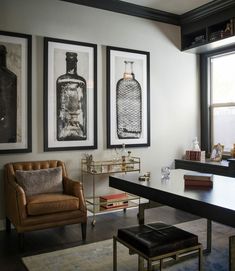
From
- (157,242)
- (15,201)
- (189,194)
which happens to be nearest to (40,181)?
(15,201)

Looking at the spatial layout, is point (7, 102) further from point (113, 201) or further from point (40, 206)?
point (113, 201)

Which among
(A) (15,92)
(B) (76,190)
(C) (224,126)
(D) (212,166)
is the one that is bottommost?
(B) (76,190)

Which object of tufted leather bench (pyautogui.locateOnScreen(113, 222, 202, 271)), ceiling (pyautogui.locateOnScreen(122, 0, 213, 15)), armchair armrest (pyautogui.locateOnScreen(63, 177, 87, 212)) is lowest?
tufted leather bench (pyautogui.locateOnScreen(113, 222, 202, 271))

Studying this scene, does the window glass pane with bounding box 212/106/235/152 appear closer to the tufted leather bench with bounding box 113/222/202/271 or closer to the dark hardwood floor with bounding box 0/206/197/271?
the dark hardwood floor with bounding box 0/206/197/271

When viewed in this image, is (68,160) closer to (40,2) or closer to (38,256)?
(38,256)

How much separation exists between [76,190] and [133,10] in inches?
110

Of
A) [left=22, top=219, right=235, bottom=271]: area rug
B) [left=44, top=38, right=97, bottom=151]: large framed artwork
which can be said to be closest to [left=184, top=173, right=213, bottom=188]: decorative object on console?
[left=22, top=219, right=235, bottom=271]: area rug

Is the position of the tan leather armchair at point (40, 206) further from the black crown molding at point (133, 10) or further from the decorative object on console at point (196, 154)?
the black crown molding at point (133, 10)

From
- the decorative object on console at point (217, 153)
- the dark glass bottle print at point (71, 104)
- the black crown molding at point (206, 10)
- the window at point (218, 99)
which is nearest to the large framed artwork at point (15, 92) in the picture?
the dark glass bottle print at point (71, 104)

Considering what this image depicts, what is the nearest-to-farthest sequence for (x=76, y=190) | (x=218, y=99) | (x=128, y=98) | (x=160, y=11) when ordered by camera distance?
(x=76, y=190) → (x=128, y=98) → (x=160, y=11) → (x=218, y=99)

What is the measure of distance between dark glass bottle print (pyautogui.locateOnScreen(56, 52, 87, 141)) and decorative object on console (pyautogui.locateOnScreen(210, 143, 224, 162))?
82.2 inches

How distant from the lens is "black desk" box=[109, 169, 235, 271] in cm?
172

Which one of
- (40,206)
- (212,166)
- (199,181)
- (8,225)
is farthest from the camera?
(212,166)

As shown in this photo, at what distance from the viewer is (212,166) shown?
4.47 m
